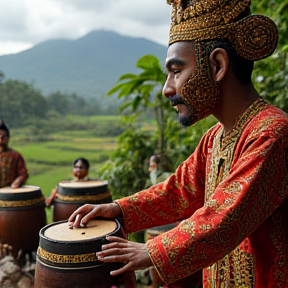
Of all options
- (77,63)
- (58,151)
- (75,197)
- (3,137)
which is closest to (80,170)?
(75,197)

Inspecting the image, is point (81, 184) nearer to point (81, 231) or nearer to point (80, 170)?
point (80, 170)

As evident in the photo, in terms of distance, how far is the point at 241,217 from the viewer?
1135 millimetres

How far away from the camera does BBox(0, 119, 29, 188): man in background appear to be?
4.36 meters

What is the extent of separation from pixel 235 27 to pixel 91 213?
90 centimetres

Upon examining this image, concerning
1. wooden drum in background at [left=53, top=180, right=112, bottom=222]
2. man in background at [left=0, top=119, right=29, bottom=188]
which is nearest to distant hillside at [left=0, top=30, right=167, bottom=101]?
man in background at [left=0, top=119, right=29, bottom=188]

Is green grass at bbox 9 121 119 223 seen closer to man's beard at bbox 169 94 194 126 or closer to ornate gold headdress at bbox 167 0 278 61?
man's beard at bbox 169 94 194 126

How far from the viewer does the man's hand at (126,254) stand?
4.01ft

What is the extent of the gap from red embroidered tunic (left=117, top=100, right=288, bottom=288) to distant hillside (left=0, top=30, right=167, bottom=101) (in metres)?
21.6

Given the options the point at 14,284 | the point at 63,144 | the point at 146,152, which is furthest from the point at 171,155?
the point at 63,144

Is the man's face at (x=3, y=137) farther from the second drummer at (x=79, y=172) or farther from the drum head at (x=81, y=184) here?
the drum head at (x=81, y=184)

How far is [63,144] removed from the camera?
12.6 metres

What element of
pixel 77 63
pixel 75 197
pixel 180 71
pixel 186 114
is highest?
pixel 77 63

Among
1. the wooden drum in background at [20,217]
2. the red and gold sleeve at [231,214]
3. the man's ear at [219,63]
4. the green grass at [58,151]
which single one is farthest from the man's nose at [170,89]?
the green grass at [58,151]

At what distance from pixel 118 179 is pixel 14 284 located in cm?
263
